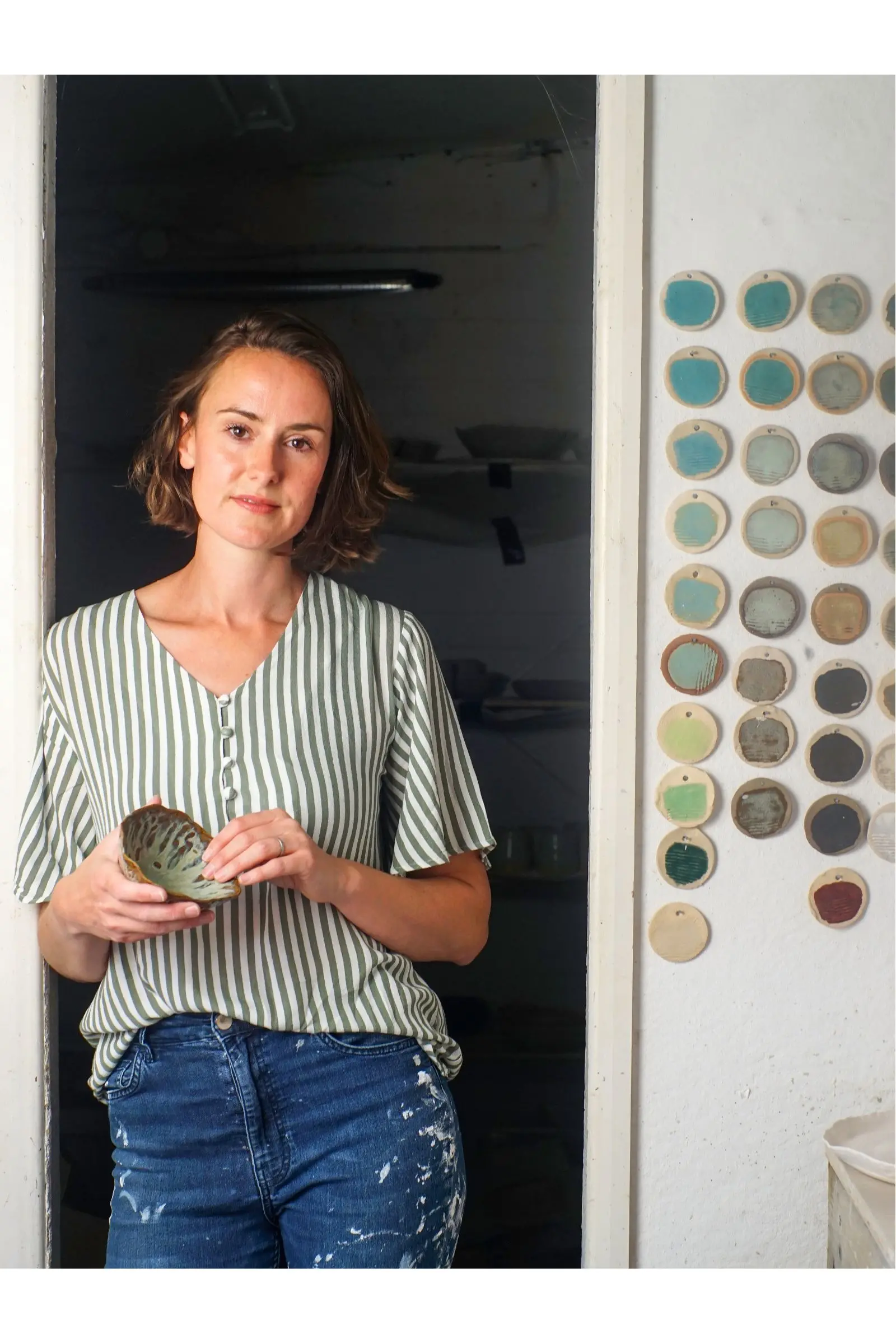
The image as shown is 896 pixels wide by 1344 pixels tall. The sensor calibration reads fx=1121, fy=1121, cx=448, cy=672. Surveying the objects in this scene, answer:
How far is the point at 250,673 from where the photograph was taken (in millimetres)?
1166

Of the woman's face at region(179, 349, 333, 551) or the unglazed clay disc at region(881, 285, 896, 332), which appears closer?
the woman's face at region(179, 349, 333, 551)

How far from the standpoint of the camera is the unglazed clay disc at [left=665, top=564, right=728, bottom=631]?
4.28 feet

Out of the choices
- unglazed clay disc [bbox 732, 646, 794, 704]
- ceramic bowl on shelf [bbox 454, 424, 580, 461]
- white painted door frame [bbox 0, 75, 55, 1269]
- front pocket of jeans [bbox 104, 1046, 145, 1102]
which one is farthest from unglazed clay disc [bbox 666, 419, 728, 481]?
front pocket of jeans [bbox 104, 1046, 145, 1102]

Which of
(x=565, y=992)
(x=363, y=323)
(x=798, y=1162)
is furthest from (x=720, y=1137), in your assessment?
(x=363, y=323)

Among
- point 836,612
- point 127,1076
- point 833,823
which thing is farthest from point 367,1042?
point 836,612

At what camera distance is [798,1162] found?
1338 millimetres

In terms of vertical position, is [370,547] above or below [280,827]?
above

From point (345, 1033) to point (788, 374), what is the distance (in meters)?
0.88

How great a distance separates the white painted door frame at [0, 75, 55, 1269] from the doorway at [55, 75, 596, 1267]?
2cm

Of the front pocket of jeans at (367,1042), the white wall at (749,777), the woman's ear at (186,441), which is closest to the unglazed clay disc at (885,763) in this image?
the white wall at (749,777)

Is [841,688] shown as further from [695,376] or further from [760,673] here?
[695,376]

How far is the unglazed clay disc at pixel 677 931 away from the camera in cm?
132

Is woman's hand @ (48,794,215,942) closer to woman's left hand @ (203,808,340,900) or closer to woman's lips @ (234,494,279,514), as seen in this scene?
woman's left hand @ (203,808,340,900)

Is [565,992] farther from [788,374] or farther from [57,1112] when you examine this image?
[788,374]
